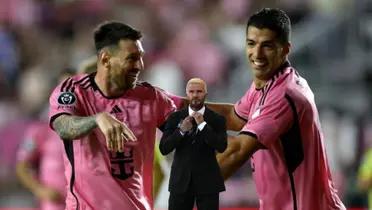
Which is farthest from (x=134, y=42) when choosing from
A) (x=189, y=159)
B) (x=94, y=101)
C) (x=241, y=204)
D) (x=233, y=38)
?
(x=233, y=38)

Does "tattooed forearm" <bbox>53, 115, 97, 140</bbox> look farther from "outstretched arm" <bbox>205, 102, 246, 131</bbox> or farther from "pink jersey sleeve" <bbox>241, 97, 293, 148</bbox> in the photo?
"outstretched arm" <bbox>205, 102, 246, 131</bbox>

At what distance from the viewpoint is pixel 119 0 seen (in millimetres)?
11266

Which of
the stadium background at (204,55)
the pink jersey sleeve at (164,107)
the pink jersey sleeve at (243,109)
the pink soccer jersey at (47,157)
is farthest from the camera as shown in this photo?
the stadium background at (204,55)

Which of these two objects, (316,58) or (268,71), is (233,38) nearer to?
(316,58)

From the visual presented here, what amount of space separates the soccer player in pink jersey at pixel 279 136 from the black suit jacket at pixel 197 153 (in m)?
0.13

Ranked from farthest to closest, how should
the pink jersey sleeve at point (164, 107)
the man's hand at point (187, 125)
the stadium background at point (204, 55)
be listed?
the stadium background at point (204, 55)
the pink jersey sleeve at point (164, 107)
the man's hand at point (187, 125)

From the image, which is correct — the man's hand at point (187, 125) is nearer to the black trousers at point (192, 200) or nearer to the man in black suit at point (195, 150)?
the man in black suit at point (195, 150)

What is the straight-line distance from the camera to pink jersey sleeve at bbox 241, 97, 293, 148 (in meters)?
5.02

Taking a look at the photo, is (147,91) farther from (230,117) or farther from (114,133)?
(114,133)

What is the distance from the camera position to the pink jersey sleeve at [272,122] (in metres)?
5.02

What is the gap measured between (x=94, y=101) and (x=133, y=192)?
1.47 ft

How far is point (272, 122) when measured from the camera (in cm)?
501

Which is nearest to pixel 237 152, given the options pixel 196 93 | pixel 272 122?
pixel 272 122

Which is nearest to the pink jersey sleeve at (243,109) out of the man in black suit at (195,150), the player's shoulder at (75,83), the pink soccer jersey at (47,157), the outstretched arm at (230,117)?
the outstretched arm at (230,117)
